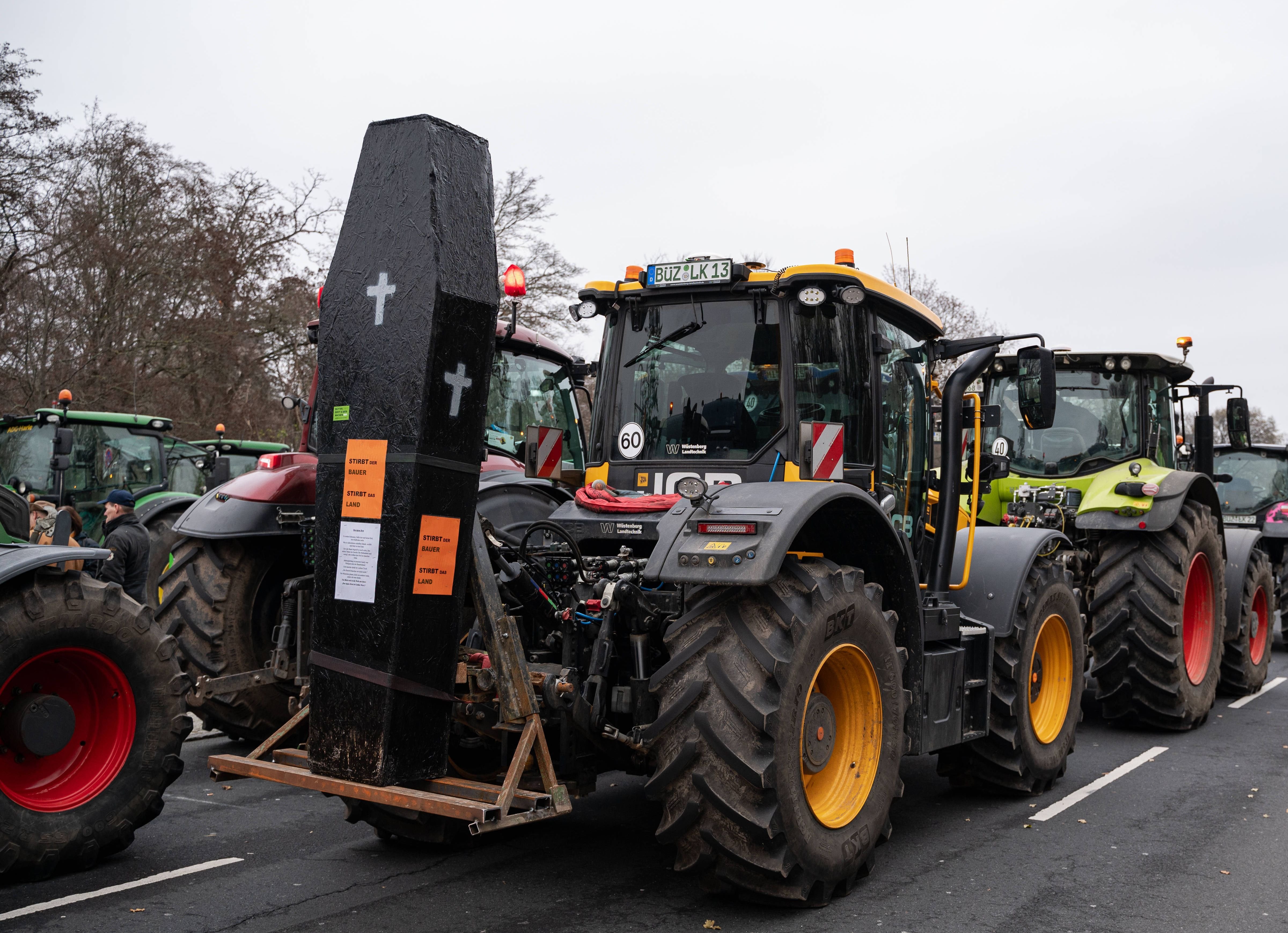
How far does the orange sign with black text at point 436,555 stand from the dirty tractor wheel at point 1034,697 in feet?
10.8

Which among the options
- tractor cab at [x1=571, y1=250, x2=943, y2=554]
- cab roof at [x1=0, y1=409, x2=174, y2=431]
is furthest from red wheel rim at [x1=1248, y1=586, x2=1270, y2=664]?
cab roof at [x1=0, y1=409, x2=174, y2=431]

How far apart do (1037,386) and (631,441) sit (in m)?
2.31

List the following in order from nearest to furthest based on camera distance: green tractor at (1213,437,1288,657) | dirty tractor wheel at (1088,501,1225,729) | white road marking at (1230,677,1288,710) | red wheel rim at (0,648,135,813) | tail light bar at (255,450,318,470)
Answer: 1. red wheel rim at (0,648,135,813)
2. tail light bar at (255,450,318,470)
3. dirty tractor wheel at (1088,501,1225,729)
4. white road marking at (1230,677,1288,710)
5. green tractor at (1213,437,1288,657)

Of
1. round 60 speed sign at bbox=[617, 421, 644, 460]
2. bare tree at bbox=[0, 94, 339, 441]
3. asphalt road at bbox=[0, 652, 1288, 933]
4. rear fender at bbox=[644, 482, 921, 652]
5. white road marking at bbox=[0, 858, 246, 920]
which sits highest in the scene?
Answer: bare tree at bbox=[0, 94, 339, 441]

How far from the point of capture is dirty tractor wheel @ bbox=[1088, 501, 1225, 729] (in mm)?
8305

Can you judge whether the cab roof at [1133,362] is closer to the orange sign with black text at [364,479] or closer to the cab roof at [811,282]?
the cab roof at [811,282]

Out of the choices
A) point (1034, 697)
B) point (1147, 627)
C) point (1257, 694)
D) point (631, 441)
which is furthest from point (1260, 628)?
point (631, 441)

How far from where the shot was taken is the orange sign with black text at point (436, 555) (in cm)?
423

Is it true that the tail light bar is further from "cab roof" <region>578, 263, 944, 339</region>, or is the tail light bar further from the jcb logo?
the jcb logo

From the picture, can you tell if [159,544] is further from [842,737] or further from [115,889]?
[842,737]

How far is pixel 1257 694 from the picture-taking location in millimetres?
10484

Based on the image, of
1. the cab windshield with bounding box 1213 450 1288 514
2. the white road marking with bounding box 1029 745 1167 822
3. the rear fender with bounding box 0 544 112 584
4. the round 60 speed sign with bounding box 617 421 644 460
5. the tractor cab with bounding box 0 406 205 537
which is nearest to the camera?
the rear fender with bounding box 0 544 112 584

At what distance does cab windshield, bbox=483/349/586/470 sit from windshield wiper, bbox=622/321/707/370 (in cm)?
228

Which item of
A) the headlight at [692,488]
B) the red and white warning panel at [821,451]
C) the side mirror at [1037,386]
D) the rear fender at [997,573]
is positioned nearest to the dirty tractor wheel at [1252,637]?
the rear fender at [997,573]
